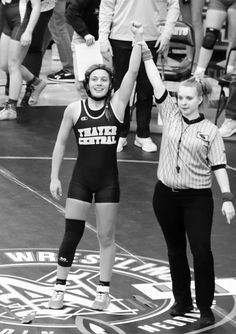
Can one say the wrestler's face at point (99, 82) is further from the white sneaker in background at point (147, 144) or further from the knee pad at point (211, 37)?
the knee pad at point (211, 37)

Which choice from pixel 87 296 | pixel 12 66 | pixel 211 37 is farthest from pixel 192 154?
pixel 211 37

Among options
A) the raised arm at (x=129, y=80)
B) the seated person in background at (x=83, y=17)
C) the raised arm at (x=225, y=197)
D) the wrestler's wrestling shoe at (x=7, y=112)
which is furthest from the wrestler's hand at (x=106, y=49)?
the raised arm at (x=225, y=197)

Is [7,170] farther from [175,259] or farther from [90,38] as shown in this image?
[175,259]

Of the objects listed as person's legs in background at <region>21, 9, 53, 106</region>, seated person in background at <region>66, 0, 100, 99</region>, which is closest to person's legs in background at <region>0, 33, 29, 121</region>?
person's legs in background at <region>21, 9, 53, 106</region>

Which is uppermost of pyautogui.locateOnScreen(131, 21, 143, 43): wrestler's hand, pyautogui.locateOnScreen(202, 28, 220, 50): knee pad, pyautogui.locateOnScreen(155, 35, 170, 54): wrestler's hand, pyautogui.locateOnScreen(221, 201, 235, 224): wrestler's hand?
pyautogui.locateOnScreen(131, 21, 143, 43): wrestler's hand

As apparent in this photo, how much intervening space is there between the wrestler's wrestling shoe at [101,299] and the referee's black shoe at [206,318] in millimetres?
659

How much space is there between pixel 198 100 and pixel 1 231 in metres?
2.60

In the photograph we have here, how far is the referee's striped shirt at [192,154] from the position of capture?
20.6 ft

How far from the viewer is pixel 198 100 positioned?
20.8 feet

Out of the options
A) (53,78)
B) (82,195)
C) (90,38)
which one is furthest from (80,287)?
(53,78)

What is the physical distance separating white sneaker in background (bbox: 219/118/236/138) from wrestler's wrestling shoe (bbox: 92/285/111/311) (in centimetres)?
547

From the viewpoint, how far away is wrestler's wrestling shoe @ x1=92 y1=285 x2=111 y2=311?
661cm

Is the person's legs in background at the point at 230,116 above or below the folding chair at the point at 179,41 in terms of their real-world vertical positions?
below

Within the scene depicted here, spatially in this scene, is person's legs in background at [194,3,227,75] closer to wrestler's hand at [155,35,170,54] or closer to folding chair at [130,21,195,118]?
folding chair at [130,21,195,118]
